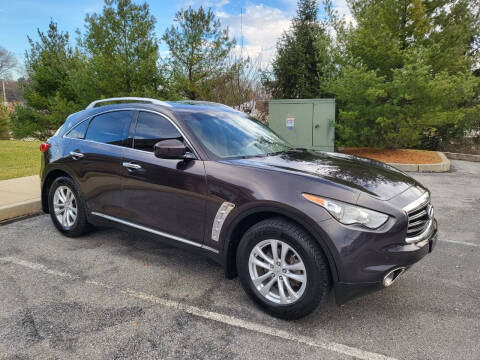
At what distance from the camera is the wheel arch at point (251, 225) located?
2.46m

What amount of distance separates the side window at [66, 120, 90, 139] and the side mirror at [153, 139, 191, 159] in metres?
1.68

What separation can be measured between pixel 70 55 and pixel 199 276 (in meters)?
23.5

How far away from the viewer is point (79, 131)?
4352mm

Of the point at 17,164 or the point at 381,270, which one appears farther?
the point at 17,164

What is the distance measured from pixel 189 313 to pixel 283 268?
840 mm

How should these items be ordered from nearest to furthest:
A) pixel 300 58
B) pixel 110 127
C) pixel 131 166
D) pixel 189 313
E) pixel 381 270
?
pixel 381 270
pixel 189 313
pixel 131 166
pixel 110 127
pixel 300 58

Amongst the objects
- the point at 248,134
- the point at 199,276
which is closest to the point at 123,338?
the point at 199,276

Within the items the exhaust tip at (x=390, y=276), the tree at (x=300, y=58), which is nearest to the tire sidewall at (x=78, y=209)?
the exhaust tip at (x=390, y=276)

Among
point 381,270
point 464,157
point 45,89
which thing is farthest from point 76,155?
point 45,89

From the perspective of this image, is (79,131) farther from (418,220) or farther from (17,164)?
(17,164)

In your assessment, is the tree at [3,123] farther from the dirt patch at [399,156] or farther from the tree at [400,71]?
the dirt patch at [399,156]

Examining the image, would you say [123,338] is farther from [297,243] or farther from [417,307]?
[417,307]

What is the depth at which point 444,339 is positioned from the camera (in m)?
2.49

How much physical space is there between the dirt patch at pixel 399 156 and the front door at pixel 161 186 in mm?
9245
